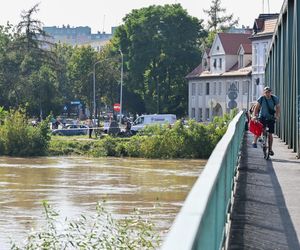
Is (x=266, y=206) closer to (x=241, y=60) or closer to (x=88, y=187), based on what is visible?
(x=88, y=187)

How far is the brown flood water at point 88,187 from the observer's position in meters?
36.0

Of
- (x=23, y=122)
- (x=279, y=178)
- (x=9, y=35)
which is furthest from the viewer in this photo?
(x=9, y=35)

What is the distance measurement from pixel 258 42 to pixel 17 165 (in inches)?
1641

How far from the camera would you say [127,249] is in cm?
1453

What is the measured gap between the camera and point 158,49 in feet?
371

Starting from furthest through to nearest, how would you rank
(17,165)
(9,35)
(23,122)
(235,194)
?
1. (9,35)
2. (23,122)
3. (17,165)
4. (235,194)

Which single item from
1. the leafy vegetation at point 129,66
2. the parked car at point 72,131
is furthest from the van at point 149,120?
the leafy vegetation at point 129,66

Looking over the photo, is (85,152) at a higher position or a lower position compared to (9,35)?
lower

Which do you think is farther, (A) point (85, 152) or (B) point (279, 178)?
(A) point (85, 152)

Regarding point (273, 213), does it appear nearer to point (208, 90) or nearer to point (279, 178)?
point (279, 178)

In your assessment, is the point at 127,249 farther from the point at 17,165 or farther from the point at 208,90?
the point at 208,90

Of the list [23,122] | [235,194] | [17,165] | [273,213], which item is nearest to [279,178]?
[235,194]

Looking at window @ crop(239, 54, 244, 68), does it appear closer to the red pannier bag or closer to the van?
the van

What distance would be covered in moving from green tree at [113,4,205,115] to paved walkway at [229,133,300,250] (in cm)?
9206
